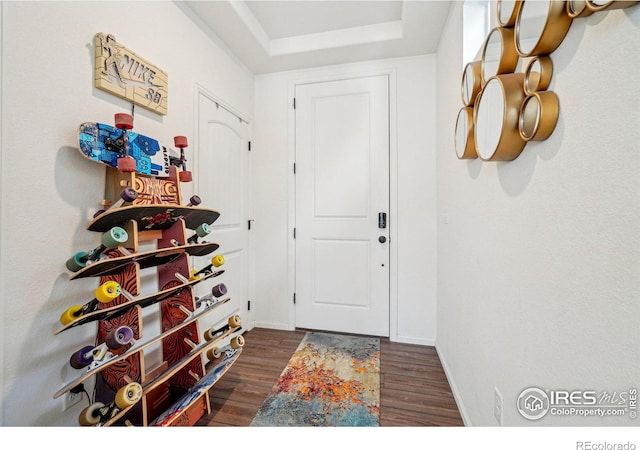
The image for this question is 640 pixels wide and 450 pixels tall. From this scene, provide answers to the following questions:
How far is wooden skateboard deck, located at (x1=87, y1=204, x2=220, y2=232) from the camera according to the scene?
1.14 meters

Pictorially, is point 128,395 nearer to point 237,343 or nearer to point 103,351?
point 103,351

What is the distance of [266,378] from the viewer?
6.41ft

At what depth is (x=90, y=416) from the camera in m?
1.06

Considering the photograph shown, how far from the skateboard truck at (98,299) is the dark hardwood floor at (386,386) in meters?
0.91

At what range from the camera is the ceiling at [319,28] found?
1.97 m

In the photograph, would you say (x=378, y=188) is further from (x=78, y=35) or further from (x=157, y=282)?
(x=78, y=35)

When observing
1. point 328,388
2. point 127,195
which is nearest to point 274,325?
point 328,388

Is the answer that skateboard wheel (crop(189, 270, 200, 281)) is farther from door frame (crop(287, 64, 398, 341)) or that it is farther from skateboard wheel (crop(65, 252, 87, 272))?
door frame (crop(287, 64, 398, 341))

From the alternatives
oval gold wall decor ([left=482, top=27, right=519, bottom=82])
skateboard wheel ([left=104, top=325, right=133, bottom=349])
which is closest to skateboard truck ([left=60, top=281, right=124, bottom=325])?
skateboard wheel ([left=104, top=325, right=133, bottom=349])

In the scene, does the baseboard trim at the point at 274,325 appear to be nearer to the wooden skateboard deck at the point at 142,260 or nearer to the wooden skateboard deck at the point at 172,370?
the wooden skateboard deck at the point at 172,370

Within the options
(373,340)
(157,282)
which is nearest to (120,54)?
(157,282)

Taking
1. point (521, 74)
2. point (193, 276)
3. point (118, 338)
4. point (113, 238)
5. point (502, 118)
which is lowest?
point (118, 338)

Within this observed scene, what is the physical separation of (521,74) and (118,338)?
173 centimetres
